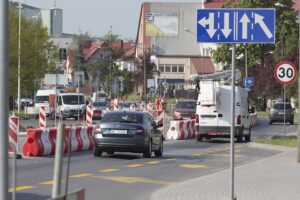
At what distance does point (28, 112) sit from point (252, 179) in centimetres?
5678

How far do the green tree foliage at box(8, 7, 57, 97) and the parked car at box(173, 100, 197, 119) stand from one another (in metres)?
12.3

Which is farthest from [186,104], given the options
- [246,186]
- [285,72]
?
[246,186]

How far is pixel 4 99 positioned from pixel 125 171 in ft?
44.5

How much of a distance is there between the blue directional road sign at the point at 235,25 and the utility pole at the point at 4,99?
6.21 metres

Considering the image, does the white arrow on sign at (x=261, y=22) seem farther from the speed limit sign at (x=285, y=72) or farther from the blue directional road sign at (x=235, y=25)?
the speed limit sign at (x=285, y=72)

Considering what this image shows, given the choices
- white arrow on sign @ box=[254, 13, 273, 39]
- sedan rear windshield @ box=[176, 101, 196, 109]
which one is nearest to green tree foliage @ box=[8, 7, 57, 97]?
sedan rear windshield @ box=[176, 101, 196, 109]

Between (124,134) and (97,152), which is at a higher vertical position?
(124,134)

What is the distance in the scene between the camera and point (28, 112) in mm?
73000

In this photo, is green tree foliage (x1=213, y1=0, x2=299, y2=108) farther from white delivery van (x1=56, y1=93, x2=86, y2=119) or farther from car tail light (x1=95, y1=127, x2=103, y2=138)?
car tail light (x1=95, y1=127, x2=103, y2=138)

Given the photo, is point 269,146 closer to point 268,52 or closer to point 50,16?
point 268,52

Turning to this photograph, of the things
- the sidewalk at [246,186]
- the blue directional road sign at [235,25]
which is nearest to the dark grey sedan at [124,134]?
the sidewalk at [246,186]

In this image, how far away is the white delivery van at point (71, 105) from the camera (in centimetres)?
6411

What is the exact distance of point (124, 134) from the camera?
80.7 feet

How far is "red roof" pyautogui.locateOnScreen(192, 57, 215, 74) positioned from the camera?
133m
